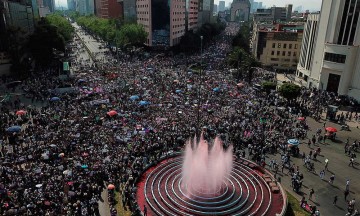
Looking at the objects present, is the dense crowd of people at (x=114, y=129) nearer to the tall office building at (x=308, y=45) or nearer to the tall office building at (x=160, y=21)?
the tall office building at (x=308, y=45)

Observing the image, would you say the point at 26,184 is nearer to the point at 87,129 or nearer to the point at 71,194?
the point at 71,194

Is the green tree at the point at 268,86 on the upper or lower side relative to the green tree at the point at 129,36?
lower

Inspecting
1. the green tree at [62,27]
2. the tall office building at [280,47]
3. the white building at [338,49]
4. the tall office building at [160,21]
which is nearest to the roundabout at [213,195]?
the white building at [338,49]

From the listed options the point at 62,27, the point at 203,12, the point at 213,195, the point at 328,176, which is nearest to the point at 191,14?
the point at 203,12

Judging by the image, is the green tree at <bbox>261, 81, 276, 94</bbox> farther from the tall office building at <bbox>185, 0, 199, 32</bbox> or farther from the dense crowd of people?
the tall office building at <bbox>185, 0, 199, 32</bbox>

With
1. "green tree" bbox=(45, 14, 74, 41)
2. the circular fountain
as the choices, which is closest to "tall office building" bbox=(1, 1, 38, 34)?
"green tree" bbox=(45, 14, 74, 41)

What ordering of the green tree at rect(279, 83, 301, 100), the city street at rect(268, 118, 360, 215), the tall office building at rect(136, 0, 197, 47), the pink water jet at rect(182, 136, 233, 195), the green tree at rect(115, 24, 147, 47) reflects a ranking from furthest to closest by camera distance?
1. the tall office building at rect(136, 0, 197, 47)
2. the green tree at rect(115, 24, 147, 47)
3. the green tree at rect(279, 83, 301, 100)
4. the pink water jet at rect(182, 136, 233, 195)
5. the city street at rect(268, 118, 360, 215)

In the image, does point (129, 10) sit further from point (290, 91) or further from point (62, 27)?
point (290, 91)

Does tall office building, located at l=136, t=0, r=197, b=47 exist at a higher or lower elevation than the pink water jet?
higher
